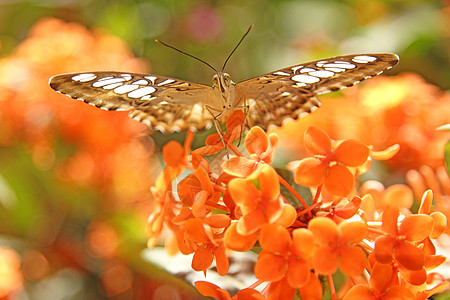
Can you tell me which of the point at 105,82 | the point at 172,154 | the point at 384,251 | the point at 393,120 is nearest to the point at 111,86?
the point at 105,82

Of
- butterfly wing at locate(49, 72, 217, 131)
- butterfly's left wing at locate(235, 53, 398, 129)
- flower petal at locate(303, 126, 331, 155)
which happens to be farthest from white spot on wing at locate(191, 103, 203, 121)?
flower petal at locate(303, 126, 331, 155)

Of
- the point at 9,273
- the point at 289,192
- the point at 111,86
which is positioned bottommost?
the point at 9,273

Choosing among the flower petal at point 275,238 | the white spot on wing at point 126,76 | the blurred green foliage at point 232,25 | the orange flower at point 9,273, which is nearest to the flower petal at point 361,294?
the flower petal at point 275,238

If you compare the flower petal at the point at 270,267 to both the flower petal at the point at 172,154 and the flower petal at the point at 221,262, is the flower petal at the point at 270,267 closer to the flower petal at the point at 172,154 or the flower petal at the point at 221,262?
the flower petal at the point at 221,262

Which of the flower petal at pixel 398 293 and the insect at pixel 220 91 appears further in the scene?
the insect at pixel 220 91

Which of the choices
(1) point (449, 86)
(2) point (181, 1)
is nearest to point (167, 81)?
(1) point (449, 86)

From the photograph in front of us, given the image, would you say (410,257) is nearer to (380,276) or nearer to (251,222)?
(380,276)

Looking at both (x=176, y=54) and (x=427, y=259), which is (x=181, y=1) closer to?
(x=176, y=54)
